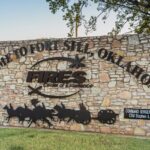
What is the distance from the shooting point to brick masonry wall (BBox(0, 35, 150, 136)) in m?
14.8

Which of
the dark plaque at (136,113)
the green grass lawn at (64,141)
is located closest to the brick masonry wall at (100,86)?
the dark plaque at (136,113)

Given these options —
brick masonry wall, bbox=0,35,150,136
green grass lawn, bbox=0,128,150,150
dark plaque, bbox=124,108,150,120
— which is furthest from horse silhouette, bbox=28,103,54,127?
dark plaque, bbox=124,108,150,120

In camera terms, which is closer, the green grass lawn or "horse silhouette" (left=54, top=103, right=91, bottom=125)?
the green grass lawn

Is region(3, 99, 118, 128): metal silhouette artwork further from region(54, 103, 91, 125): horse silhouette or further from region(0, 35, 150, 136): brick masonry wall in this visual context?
region(0, 35, 150, 136): brick masonry wall

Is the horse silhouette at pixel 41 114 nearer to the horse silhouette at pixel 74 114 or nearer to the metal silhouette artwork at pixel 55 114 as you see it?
the metal silhouette artwork at pixel 55 114

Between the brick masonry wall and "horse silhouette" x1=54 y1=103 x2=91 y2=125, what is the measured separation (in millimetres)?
126

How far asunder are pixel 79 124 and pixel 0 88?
357 centimetres

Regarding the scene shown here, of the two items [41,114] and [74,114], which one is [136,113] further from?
[41,114]

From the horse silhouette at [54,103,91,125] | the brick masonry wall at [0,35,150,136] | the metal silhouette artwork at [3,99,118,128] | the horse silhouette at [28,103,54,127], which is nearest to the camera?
the brick masonry wall at [0,35,150,136]

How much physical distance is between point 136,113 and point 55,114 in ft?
9.92

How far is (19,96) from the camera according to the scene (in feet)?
54.8

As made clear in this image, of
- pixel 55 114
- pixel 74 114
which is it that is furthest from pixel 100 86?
pixel 55 114

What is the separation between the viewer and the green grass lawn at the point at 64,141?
12492 mm

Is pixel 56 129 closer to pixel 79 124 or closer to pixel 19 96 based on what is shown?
pixel 79 124
